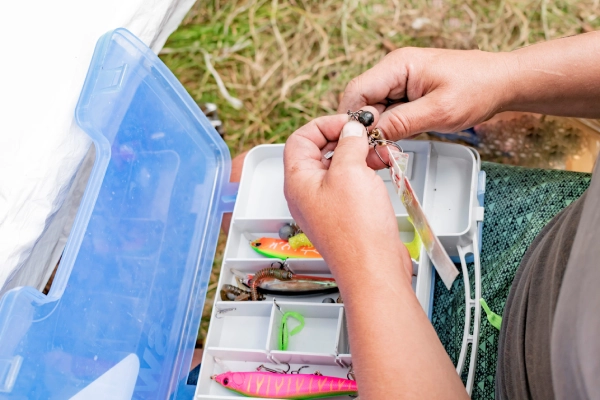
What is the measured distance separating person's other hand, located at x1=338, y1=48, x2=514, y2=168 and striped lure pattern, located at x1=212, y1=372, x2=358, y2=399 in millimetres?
335

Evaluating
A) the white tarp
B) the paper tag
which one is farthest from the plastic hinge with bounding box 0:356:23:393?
the paper tag

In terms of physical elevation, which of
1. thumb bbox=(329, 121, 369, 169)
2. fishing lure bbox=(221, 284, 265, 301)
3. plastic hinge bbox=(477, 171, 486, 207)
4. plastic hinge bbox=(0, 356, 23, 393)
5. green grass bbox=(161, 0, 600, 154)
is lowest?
plastic hinge bbox=(0, 356, 23, 393)

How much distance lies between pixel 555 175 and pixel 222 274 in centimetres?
57

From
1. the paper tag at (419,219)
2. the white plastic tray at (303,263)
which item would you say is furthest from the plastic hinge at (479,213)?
the paper tag at (419,219)

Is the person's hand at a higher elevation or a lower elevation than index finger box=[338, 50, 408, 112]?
lower

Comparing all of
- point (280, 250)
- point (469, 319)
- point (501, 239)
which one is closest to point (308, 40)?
point (280, 250)

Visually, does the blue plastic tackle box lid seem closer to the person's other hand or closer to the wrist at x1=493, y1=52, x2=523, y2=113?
the person's other hand

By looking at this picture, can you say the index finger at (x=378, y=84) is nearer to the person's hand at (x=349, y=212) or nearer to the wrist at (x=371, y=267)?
the person's hand at (x=349, y=212)

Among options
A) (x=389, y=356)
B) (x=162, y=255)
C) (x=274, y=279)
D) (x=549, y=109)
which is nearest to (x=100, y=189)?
(x=162, y=255)

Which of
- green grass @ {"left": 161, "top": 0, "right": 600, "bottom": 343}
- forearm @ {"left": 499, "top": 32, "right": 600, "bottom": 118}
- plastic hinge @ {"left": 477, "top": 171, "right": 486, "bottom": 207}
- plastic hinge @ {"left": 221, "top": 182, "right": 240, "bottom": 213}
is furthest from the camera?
green grass @ {"left": 161, "top": 0, "right": 600, "bottom": 343}

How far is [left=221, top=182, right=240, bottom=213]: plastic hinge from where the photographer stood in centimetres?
109

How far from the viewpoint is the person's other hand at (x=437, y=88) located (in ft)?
2.76

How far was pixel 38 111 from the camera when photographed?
854mm

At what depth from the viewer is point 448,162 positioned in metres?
1.00
